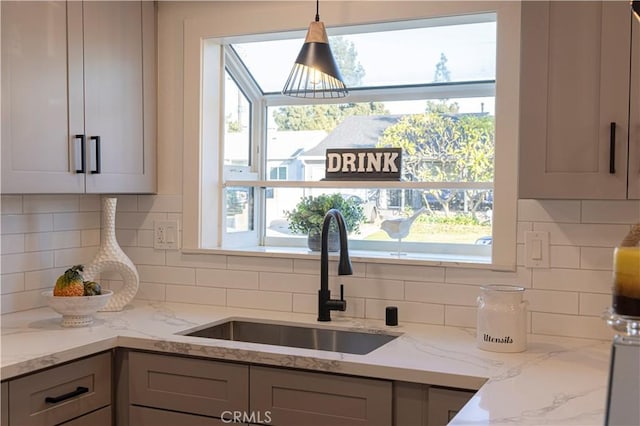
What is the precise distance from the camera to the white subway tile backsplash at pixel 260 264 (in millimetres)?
2852

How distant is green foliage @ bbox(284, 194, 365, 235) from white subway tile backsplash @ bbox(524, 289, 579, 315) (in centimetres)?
84

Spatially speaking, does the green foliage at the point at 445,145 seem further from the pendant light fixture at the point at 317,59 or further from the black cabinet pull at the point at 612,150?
the black cabinet pull at the point at 612,150

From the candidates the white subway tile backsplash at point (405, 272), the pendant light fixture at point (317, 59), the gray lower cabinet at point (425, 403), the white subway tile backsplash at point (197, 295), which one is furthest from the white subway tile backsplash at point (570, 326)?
the white subway tile backsplash at point (197, 295)

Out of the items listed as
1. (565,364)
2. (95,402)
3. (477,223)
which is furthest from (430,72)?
(95,402)

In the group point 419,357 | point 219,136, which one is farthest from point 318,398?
point 219,136

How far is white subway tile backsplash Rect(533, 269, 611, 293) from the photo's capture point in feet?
7.70

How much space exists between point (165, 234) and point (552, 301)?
1662 millimetres

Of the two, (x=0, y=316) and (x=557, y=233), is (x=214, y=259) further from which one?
(x=557, y=233)

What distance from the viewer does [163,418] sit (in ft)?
7.62

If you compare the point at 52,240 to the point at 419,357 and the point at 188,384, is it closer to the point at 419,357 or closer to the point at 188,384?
the point at 188,384

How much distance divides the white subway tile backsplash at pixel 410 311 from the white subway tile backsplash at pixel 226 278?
1.74ft

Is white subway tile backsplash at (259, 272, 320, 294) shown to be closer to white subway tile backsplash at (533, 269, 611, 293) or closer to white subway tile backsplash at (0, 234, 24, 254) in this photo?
white subway tile backsplash at (533, 269, 611, 293)

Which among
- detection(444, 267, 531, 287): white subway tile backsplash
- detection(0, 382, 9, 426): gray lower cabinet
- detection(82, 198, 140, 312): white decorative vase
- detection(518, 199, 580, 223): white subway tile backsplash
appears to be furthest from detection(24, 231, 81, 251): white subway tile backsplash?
detection(518, 199, 580, 223): white subway tile backsplash

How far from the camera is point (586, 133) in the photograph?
81.8 inches
